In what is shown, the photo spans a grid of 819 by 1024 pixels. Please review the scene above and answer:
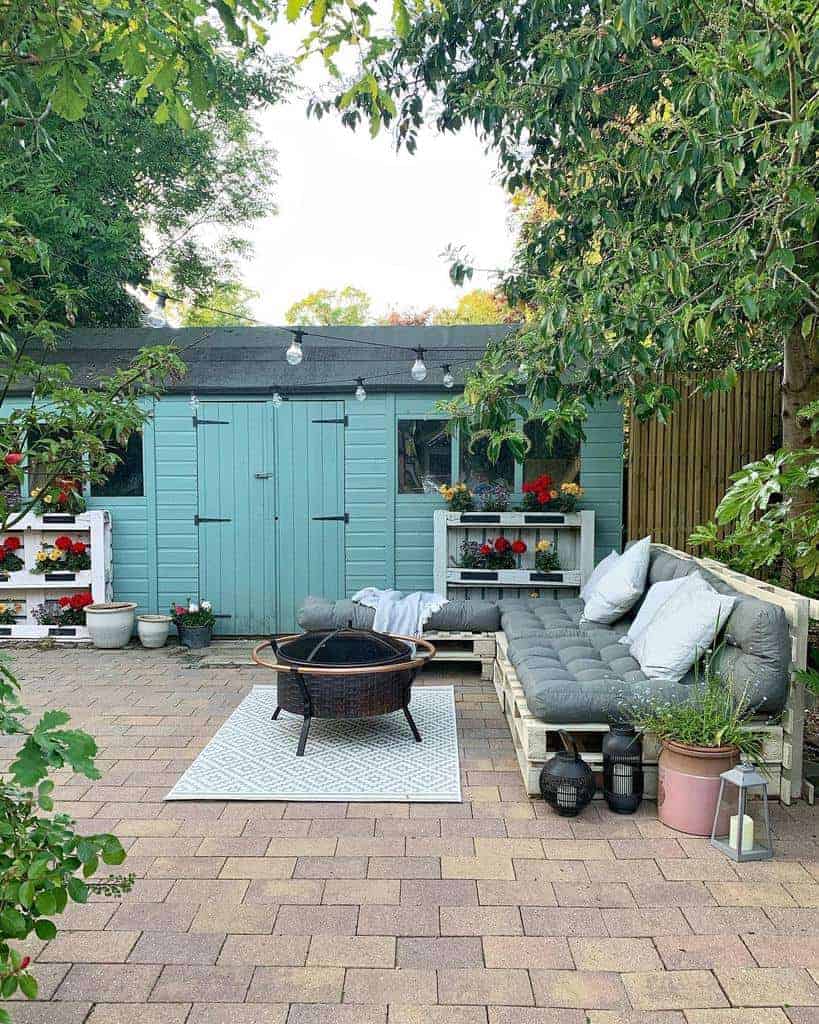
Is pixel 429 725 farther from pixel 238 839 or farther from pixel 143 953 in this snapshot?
pixel 143 953

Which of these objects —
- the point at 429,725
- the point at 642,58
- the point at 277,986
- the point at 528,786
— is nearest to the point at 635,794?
the point at 528,786

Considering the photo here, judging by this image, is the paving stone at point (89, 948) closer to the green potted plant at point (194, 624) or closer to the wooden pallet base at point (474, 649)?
the wooden pallet base at point (474, 649)

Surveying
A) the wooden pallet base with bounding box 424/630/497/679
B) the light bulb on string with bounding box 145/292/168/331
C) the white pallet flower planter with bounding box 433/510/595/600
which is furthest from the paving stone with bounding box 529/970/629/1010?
the light bulb on string with bounding box 145/292/168/331

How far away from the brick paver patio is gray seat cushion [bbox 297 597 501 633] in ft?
6.81

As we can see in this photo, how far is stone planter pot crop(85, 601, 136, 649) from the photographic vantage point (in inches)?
271

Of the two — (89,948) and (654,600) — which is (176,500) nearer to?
(654,600)

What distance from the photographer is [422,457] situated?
23.4 ft

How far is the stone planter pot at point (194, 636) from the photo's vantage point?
22.6ft

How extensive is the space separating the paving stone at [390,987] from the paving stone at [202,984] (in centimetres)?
23

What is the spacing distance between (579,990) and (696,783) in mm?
1271

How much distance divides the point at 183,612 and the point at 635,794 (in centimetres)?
441

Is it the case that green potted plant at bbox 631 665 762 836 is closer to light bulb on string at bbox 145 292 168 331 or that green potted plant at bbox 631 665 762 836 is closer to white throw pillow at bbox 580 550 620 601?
white throw pillow at bbox 580 550 620 601

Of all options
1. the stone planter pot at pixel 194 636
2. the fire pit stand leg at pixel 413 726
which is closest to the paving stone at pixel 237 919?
the fire pit stand leg at pixel 413 726

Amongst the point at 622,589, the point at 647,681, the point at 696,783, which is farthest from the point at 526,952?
the point at 622,589
